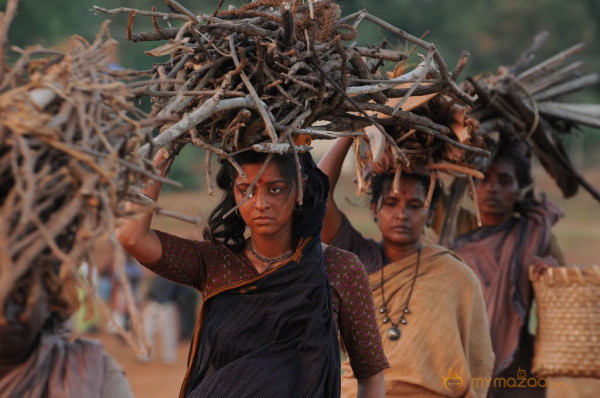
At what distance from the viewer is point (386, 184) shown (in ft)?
19.9

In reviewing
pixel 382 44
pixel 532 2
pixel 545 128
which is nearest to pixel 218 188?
pixel 382 44

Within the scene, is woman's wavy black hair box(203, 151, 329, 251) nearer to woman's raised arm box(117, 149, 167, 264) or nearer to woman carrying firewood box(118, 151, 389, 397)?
woman carrying firewood box(118, 151, 389, 397)

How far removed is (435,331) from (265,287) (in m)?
1.66

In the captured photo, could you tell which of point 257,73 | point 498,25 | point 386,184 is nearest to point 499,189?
point 386,184

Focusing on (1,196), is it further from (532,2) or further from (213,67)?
(532,2)

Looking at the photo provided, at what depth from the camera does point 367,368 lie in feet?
15.8

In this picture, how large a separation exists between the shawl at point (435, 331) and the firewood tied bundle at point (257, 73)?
5.44 feet

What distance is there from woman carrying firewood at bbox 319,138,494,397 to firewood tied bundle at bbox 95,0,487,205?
1365 mm

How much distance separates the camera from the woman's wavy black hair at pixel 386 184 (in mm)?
6004

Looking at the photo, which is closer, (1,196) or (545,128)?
(1,196)

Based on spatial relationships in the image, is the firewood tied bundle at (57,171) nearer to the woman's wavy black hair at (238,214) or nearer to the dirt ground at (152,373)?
the woman's wavy black hair at (238,214)

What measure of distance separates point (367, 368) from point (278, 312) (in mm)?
572

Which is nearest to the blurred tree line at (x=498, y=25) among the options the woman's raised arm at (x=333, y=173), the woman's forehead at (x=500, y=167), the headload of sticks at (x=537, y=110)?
the headload of sticks at (x=537, y=110)

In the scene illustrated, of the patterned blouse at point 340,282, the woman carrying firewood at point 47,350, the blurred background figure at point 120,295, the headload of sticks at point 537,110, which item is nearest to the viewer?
the woman carrying firewood at point 47,350
